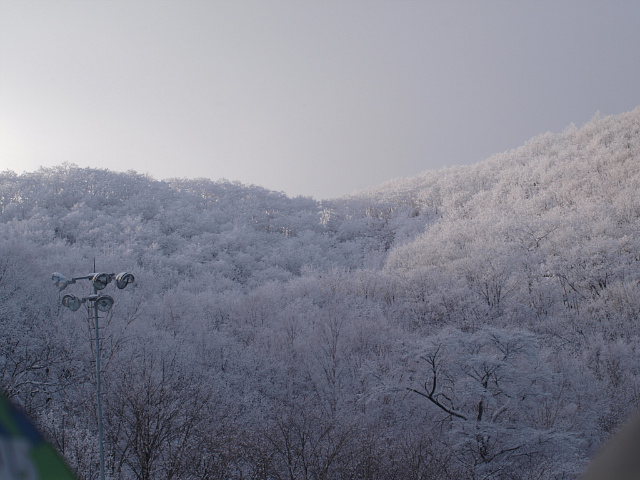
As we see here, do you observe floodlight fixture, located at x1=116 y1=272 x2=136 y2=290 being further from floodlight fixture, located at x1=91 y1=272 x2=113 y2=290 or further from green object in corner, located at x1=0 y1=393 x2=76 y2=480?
green object in corner, located at x1=0 y1=393 x2=76 y2=480

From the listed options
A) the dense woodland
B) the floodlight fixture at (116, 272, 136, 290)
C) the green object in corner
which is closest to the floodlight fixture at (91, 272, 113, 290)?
the floodlight fixture at (116, 272, 136, 290)

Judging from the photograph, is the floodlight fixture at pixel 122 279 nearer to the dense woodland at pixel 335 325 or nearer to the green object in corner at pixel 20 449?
the dense woodland at pixel 335 325

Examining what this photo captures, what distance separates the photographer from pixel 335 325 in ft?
121

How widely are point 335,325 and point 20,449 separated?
116ft

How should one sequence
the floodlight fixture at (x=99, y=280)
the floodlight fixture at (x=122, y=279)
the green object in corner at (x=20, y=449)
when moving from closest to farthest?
the green object in corner at (x=20, y=449), the floodlight fixture at (x=99, y=280), the floodlight fixture at (x=122, y=279)

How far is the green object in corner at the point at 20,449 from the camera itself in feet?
7.07

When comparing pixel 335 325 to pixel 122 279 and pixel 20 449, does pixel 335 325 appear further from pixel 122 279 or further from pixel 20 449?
pixel 20 449

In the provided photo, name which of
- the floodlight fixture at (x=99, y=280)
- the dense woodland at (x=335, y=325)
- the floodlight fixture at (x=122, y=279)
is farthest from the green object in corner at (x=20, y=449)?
the floodlight fixture at (x=122, y=279)

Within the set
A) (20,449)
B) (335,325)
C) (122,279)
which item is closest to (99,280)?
(122,279)

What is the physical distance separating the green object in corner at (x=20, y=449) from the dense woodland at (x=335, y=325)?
21.1ft

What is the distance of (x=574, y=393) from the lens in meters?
28.2

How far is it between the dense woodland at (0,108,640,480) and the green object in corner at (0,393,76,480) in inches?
253

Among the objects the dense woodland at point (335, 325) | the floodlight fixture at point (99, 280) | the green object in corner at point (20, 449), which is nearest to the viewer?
the green object in corner at point (20, 449)

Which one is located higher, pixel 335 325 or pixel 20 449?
pixel 20 449
